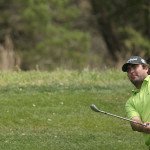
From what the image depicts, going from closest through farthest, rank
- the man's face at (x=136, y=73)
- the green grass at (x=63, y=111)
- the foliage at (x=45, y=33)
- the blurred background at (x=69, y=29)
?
1. the man's face at (x=136, y=73)
2. the green grass at (x=63, y=111)
3. the foliage at (x=45, y=33)
4. the blurred background at (x=69, y=29)

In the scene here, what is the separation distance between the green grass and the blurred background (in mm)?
11196

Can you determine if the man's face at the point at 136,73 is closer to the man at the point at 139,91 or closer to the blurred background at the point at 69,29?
the man at the point at 139,91

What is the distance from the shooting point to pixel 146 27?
3294cm

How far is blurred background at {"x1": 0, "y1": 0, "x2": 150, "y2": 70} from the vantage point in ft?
94.1

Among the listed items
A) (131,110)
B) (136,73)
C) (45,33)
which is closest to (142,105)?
(131,110)

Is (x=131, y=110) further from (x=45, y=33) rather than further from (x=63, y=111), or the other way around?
(x=45, y=33)

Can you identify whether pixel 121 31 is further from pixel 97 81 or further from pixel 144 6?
pixel 97 81

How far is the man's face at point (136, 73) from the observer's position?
Result: 774 cm

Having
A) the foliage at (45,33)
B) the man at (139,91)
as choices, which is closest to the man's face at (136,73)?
the man at (139,91)

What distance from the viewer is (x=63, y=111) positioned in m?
12.4

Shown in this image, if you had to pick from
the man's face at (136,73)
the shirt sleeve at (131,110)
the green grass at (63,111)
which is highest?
the man's face at (136,73)

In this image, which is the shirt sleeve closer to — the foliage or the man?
the man

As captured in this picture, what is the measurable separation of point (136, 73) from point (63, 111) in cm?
478

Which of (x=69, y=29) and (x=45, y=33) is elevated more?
(x=69, y=29)
